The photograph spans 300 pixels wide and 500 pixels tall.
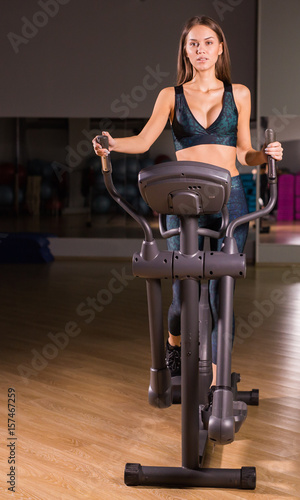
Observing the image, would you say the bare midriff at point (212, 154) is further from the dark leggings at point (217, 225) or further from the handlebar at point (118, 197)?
the handlebar at point (118, 197)

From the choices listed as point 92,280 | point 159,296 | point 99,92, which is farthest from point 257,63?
point 159,296

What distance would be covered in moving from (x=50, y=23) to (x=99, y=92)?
100cm

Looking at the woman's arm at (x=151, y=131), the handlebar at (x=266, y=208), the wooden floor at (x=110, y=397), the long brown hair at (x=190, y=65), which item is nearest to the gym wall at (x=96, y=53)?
the wooden floor at (x=110, y=397)

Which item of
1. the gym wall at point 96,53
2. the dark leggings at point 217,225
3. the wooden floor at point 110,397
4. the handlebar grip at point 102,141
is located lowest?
the wooden floor at point 110,397

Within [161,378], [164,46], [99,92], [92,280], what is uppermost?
[164,46]

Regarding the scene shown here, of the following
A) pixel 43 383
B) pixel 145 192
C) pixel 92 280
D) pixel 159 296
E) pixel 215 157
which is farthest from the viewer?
pixel 92 280

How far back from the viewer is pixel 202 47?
2314 mm

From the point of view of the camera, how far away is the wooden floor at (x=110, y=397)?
218cm

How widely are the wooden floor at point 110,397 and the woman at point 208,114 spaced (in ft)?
1.87

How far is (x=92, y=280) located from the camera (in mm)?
6371

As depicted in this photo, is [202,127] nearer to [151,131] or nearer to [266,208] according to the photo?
[151,131]

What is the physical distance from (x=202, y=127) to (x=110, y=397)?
51.8 inches

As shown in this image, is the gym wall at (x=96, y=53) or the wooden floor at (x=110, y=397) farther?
the gym wall at (x=96, y=53)

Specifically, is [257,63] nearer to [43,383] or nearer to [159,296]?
[43,383]
